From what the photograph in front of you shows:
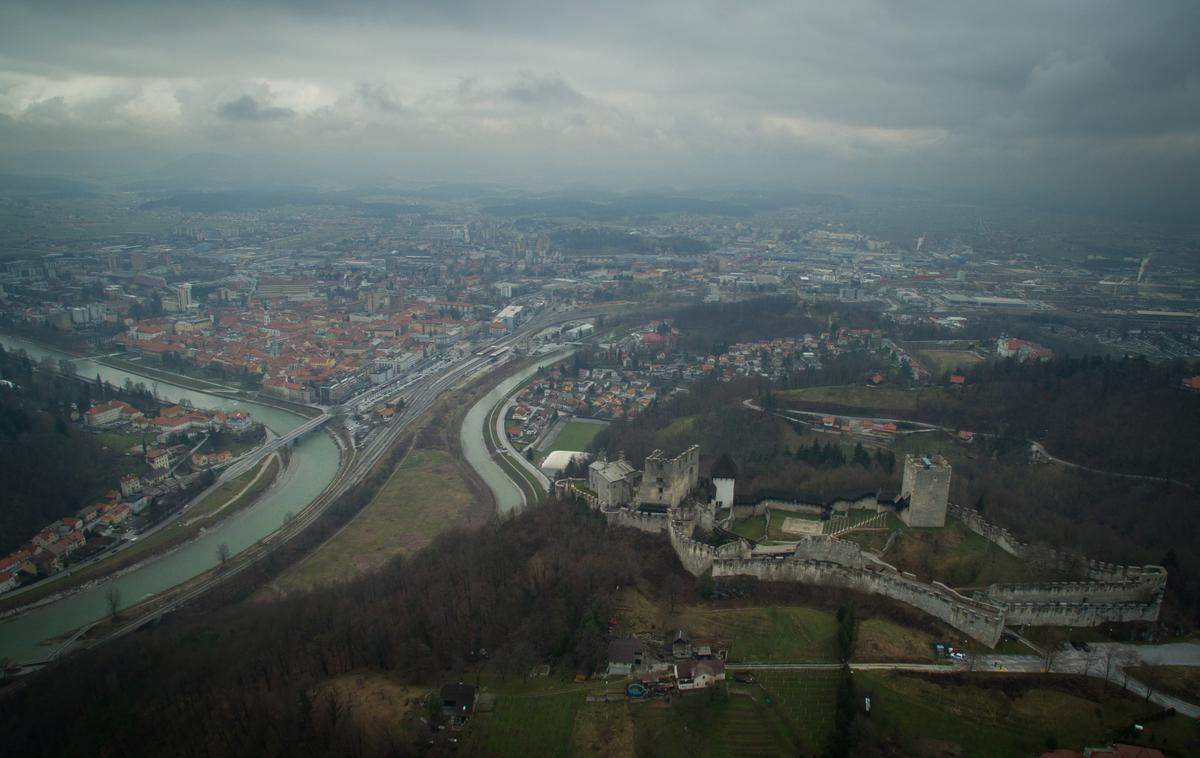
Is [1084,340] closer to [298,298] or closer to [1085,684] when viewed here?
[1085,684]

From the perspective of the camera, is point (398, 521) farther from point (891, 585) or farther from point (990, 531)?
point (990, 531)

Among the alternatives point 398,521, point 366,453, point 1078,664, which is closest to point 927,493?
point 1078,664

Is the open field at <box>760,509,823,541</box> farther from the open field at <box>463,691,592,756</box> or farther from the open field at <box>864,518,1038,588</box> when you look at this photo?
the open field at <box>463,691,592,756</box>

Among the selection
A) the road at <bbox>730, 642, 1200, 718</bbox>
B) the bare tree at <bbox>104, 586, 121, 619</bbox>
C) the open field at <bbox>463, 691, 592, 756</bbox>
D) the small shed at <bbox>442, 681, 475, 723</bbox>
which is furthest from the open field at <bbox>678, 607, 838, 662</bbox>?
the bare tree at <bbox>104, 586, 121, 619</bbox>

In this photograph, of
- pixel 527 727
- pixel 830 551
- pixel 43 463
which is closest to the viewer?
pixel 527 727

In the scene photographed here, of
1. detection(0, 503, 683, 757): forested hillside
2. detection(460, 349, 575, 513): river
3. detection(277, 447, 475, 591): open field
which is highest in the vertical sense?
detection(0, 503, 683, 757): forested hillside

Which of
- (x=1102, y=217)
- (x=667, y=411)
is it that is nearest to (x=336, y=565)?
(x=667, y=411)
